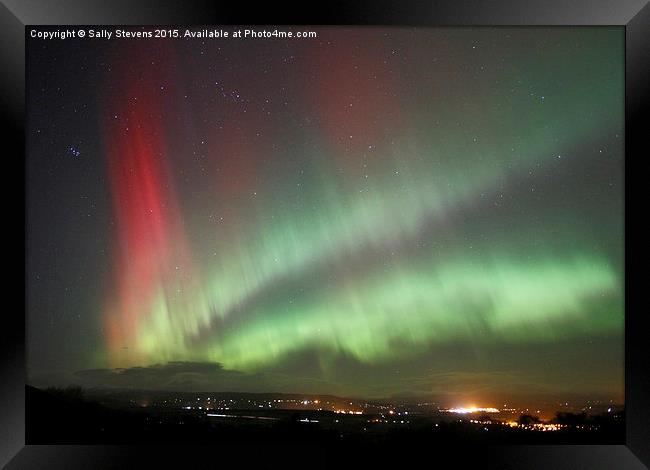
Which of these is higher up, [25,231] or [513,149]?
[513,149]

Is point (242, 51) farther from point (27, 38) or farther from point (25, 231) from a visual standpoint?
point (25, 231)

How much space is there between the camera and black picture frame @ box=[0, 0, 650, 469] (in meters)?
2.63

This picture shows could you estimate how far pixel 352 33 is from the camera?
9.19 ft

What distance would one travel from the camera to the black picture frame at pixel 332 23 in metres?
2.63

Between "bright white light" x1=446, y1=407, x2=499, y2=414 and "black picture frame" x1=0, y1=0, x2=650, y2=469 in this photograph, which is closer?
"black picture frame" x1=0, y1=0, x2=650, y2=469

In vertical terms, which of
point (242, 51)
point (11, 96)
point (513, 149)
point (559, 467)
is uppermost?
point (242, 51)

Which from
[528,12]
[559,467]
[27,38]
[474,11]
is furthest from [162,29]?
[559,467]

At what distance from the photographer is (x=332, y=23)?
8.84 ft

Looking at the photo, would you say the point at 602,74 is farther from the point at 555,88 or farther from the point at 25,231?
the point at 25,231

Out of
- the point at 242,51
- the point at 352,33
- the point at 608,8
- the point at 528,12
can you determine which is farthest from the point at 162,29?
the point at 608,8

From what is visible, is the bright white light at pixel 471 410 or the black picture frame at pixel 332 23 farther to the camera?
the bright white light at pixel 471 410

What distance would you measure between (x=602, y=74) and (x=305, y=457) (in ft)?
6.33

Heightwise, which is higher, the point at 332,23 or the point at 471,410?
the point at 332,23

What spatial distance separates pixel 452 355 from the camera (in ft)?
8.99
